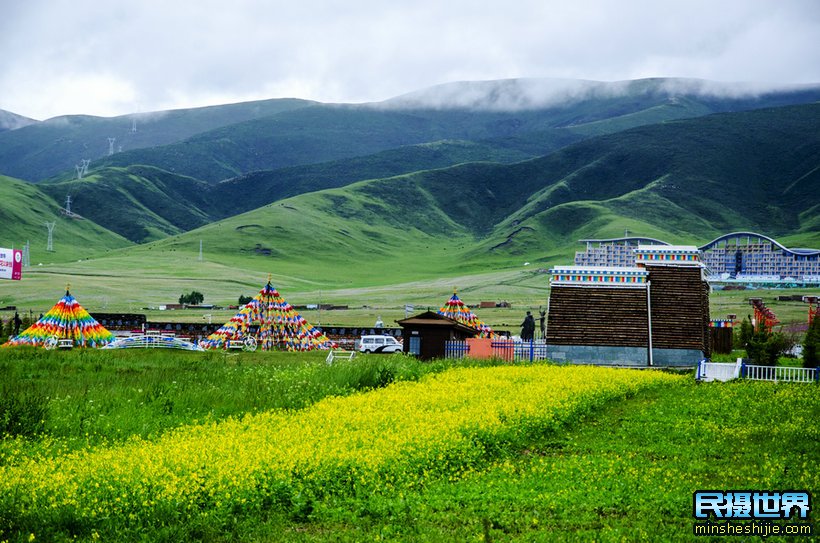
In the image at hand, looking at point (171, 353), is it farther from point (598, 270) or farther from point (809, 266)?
point (809, 266)

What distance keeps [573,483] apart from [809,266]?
140534 millimetres

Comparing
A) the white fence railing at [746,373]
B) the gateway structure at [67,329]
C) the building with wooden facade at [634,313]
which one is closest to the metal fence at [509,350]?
the building with wooden facade at [634,313]

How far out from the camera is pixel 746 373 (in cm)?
2956

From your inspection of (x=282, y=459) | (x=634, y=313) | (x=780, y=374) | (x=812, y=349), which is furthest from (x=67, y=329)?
(x=812, y=349)

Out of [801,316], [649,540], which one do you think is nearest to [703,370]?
[649,540]

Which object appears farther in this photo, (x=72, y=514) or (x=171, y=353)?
(x=171, y=353)

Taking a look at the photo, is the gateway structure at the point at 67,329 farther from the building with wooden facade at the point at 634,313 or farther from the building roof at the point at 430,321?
the building with wooden facade at the point at 634,313

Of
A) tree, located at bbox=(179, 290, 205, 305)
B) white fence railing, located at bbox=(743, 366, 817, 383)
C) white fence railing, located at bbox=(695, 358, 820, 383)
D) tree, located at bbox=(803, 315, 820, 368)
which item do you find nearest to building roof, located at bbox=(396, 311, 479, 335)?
white fence railing, located at bbox=(695, 358, 820, 383)

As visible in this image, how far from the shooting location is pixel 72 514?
12.2 metres

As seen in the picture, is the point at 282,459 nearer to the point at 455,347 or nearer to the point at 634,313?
the point at 455,347

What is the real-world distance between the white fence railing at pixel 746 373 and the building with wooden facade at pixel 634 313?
24.8 ft

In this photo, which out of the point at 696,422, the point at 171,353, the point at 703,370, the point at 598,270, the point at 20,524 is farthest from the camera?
the point at 598,270

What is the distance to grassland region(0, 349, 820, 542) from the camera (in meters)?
12.2

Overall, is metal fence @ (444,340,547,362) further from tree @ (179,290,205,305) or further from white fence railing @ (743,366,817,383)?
tree @ (179,290,205,305)
